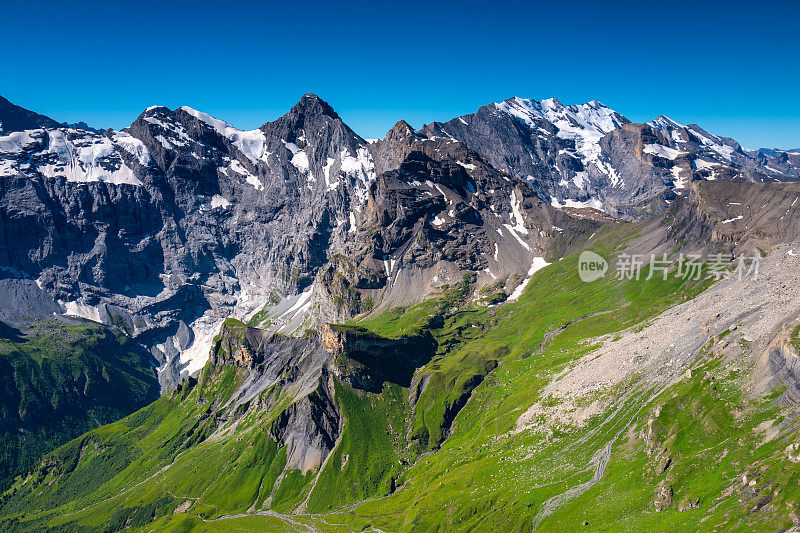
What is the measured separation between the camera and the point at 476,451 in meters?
180

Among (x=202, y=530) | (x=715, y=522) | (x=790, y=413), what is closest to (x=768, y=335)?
(x=790, y=413)

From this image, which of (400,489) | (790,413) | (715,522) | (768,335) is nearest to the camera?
(715,522)

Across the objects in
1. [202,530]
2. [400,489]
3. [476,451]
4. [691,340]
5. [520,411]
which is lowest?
[202,530]

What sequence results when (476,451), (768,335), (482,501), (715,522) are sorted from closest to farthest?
(715,522) → (768,335) → (482,501) → (476,451)

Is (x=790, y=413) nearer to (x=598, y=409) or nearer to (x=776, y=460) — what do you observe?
(x=776, y=460)

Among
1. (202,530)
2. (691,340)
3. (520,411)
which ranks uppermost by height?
(691,340)

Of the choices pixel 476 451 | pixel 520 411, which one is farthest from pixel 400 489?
pixel 520 411

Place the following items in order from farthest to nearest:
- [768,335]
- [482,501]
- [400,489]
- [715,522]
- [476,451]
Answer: [400,489] → [476,451] → [482,501] → [768,335] → [715,522]

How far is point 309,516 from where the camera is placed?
19650 centimetres

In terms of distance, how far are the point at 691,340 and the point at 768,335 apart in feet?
96.6

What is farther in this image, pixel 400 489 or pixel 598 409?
pixel 400 489

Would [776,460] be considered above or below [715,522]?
above

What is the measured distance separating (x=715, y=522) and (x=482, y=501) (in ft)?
222

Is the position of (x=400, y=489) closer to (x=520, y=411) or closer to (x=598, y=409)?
(x=520, y=411)
